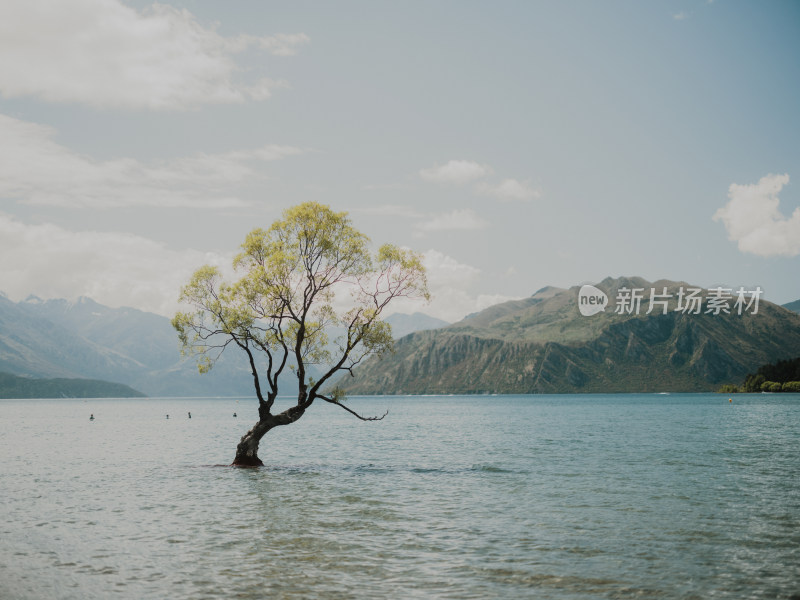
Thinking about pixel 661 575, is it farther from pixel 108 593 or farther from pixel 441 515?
pixel 108 593

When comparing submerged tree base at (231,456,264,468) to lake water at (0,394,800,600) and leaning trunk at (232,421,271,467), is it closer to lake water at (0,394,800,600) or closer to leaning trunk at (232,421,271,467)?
Answer: leaning trunk at (232,421,271,467)

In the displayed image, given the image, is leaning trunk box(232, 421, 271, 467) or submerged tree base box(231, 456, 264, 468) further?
submerged tree base box(231, 456, 264, 468)

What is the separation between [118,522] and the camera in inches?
1243

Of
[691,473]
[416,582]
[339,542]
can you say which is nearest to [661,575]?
[416,582]

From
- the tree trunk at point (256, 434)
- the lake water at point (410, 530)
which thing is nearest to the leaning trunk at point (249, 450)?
the tree trunk at point (256, 434)

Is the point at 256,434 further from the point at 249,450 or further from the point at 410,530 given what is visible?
the point at 410,530

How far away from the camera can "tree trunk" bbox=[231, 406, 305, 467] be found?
51219 mm

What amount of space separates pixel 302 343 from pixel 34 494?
23.3 metres

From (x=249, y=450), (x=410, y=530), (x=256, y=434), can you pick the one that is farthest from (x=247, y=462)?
(x=410, y=530)

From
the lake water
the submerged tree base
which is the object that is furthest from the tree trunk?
the lake water

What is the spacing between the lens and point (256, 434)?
53.4 m

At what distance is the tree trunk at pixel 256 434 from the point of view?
2016 inches

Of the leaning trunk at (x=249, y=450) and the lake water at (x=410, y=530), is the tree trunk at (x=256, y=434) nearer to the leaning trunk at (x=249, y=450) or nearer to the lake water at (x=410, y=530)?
the leaning trunk at (x=249, y=450)

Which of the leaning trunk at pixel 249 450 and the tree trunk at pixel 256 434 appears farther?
the leaning trunk at pixel 249 450
